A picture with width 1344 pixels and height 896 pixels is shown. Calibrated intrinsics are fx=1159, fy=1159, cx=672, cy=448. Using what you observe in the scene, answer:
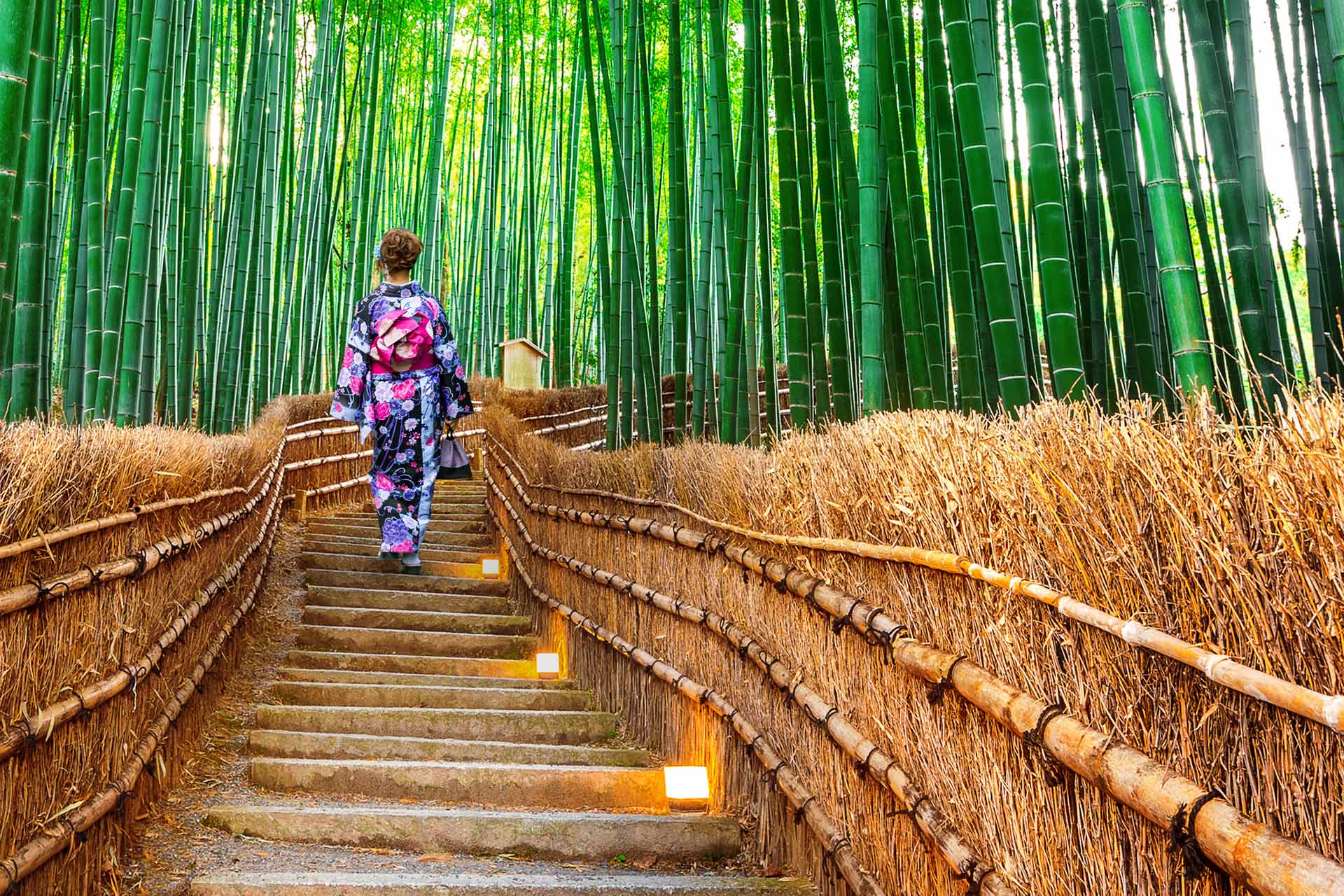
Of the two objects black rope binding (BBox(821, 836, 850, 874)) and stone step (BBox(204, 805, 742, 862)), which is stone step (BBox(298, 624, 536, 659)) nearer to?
stone step (BBox(204, 805, 742, 862))

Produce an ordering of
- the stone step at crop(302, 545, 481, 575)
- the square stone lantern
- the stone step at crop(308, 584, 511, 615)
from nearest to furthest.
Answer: the stone step at crop(308, 584, 511, 615) → the stone step at crop(302, 545, 481, 575) → the square stone lantern

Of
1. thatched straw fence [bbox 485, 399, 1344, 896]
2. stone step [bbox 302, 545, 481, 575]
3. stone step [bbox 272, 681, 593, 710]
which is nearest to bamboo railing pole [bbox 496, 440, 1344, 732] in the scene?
thatched straw fence [bbox 485, 399, 1344, 896]

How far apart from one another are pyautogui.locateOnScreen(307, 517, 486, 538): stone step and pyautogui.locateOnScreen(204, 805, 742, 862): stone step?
306cm

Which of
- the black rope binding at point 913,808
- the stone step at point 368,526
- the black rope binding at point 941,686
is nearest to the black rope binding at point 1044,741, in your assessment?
the black rope binding at point 941,686

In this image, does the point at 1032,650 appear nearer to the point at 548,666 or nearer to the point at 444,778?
the point at 444,778

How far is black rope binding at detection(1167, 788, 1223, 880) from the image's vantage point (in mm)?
993

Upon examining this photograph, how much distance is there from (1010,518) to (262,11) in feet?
14.8

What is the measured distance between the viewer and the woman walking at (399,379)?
4.26 m

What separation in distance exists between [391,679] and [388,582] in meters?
1.01

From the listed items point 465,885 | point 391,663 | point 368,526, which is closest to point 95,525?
point 465,885

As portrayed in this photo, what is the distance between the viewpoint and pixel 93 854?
1936 millimetres

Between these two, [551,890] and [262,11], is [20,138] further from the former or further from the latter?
[262,11]

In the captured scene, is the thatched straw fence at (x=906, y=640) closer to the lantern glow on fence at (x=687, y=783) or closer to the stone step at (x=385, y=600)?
the lantern glow on fence at (x=687, y=783)

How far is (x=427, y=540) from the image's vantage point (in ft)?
18.3
